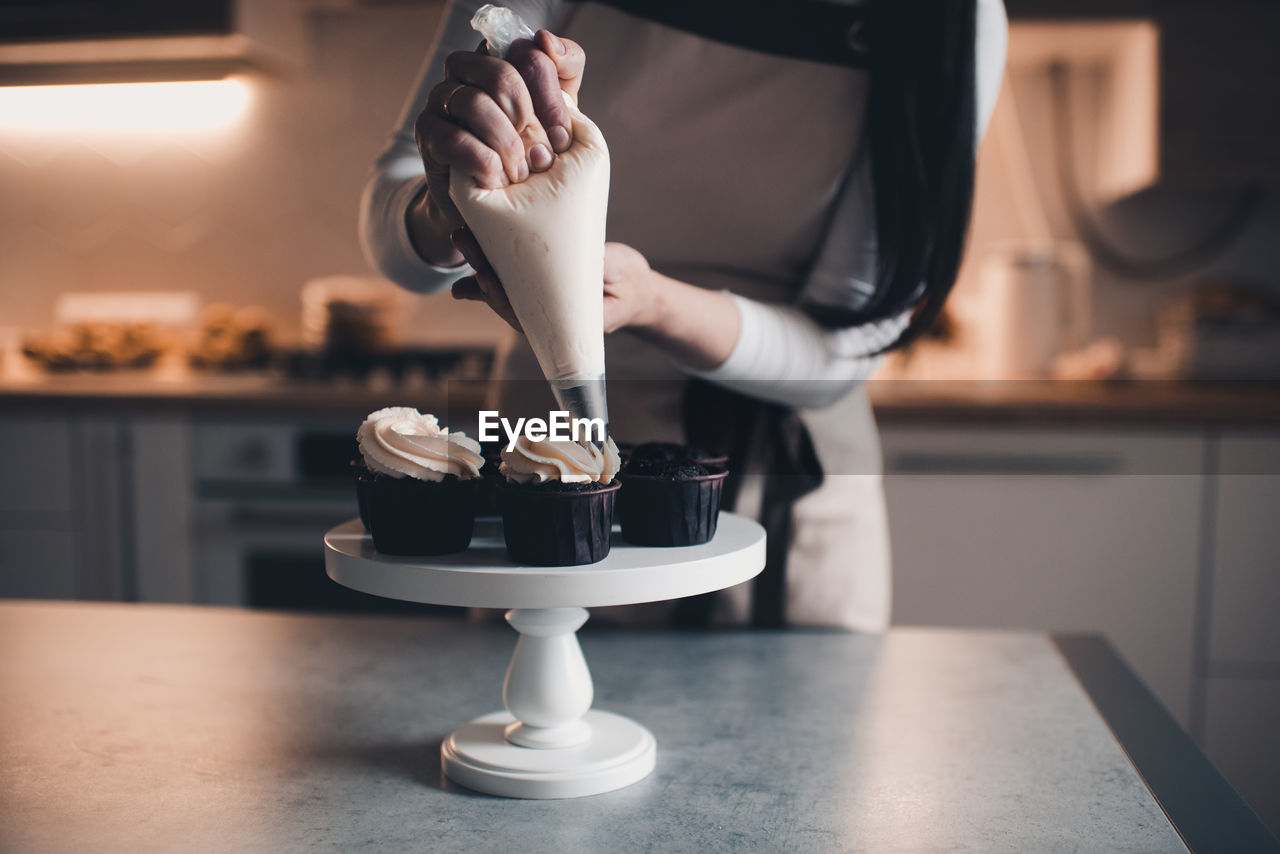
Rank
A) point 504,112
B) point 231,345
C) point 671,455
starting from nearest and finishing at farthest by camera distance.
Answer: point 504,112
point 671,455
point 231,345

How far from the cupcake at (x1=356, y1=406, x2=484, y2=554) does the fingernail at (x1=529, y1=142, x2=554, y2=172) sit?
0.53 ft

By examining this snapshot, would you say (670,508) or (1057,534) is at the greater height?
(670,508)

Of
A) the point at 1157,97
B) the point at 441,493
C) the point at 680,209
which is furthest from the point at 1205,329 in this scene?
the point at 441,493

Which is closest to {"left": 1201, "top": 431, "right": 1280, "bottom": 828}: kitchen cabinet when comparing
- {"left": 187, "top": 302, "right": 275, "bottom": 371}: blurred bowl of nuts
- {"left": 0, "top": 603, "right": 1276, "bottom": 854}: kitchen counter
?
{"left": 0, "top": 603, "right": 1276, "bottom": 854}: kitchen counter

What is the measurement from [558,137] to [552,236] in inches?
1.9

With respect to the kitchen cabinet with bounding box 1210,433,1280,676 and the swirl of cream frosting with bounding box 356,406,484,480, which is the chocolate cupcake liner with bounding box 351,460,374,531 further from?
the kitchen cabinet with bounding box 1210,433,1280,676

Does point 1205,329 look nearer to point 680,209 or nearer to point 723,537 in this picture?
point 680,209

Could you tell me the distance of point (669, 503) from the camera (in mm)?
560

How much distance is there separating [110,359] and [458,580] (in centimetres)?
198

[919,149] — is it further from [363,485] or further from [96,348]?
[96,348]

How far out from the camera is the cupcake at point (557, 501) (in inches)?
20.4

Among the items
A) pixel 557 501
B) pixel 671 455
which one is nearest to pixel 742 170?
pixel 671 455

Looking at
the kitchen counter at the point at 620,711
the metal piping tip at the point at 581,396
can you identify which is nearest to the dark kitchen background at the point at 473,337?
the kitchen counter at the point at 620,711

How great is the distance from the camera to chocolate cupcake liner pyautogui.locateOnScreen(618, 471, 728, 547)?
56 cm
